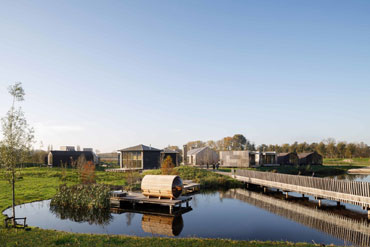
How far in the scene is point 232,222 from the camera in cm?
1614

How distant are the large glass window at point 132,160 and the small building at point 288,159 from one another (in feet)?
113

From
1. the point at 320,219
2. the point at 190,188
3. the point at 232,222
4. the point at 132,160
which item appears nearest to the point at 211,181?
the point at 190,188

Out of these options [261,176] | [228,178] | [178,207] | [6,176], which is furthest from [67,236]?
[228,178]

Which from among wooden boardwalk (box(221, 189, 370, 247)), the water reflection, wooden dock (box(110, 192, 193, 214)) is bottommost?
wooden boardwalk (box(221, 189, 370, 247))

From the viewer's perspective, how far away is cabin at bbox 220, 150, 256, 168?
50.9 m

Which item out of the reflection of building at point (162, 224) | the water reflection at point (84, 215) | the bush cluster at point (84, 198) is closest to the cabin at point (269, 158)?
the reflection of building at point (162, 224)

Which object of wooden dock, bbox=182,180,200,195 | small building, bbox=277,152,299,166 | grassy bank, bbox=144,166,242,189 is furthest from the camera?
small building, bbox=277,152,299,166

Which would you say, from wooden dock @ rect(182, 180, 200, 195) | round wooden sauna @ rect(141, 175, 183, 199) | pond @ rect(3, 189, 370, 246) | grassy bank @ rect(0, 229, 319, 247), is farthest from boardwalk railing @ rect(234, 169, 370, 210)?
round wooden sauna @ rect(141, 175, 183, 199)

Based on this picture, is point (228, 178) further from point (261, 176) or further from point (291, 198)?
point (291, 198)

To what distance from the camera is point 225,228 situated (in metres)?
14.8

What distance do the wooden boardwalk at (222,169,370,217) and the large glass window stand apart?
2065 cm

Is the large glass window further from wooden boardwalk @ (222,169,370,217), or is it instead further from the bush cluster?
the bush cluster

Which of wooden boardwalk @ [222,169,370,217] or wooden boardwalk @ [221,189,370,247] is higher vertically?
wooden boardwalk @ [222,169,370,217]

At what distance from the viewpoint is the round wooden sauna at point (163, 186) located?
61.9 feet
